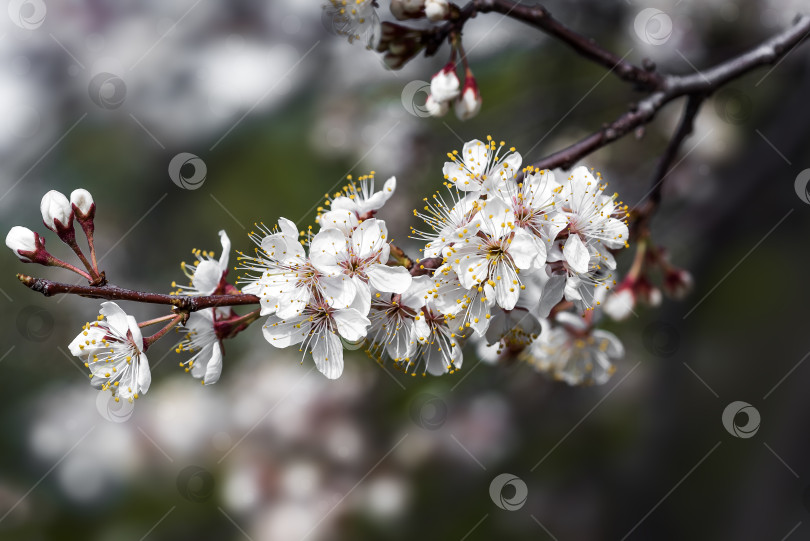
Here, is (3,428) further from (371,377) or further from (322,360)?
(322,360)

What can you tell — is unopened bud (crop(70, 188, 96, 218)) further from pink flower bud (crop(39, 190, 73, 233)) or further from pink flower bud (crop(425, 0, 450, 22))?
pink flower bud (crop(425, 0, 450, 22))

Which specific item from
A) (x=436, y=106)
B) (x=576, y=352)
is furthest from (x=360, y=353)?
(x=436, y=106)

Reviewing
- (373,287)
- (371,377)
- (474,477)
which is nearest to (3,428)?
(371,377)

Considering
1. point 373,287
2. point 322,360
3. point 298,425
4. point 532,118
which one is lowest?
point 298,425

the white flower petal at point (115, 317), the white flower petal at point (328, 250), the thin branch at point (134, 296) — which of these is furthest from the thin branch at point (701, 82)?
the white flower petal at point (115, 317)

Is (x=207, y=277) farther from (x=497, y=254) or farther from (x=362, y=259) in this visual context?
(x=497, y=254)

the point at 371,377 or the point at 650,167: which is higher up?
the point at 650,167

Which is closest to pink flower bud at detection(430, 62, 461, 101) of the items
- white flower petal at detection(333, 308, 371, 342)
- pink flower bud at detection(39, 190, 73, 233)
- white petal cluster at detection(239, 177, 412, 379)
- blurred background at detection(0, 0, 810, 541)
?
white petal cluster at detection(239, 177, 412, 379)
